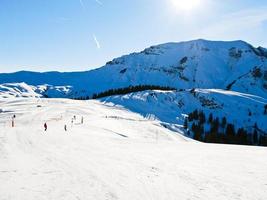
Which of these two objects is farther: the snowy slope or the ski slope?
the snowy slope

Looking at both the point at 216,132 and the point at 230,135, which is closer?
the point at 230,135

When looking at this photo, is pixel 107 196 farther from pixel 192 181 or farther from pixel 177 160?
pixel 177 160

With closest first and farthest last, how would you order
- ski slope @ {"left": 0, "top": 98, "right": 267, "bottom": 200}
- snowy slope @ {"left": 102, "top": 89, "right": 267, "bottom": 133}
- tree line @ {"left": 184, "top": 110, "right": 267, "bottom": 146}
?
ski slope @ {"left": 0, "top": 98, "right": 267, "bottom": 200}
tree line @ {"left": 184, "top": 110, "right": 267, "bottom": 146}
snowy slope @ {"left": 102, "top": 89, "right": 267, "bottom": 133}

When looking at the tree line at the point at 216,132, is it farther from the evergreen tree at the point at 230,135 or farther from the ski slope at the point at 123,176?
the ski slope at the point at 123,176

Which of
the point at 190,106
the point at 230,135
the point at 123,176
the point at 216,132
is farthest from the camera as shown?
the point at 190,106

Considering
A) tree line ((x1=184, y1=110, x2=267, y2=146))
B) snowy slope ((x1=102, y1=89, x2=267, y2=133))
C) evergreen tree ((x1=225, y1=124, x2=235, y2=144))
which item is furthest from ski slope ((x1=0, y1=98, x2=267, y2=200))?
snowy slope ((x1=102, y1=89, x2=267, y2=133))

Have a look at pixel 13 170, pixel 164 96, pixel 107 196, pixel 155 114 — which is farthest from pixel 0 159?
pixel 164 96

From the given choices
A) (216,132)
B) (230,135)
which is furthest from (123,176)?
(216,132)

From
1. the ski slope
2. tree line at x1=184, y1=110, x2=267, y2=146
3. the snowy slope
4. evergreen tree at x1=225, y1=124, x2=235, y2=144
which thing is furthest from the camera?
the snowy slope

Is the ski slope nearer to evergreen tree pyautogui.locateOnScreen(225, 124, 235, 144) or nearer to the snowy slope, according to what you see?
evergreen tree pyautogui.locateOnScreen(225, 124, 235, 144)

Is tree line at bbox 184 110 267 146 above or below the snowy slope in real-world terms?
below

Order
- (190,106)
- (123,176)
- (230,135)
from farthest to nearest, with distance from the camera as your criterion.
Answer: (190,106) < (230,135) < (123,176)

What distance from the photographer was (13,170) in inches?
630

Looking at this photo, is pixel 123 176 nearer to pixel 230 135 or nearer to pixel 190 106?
pixel 230 135
